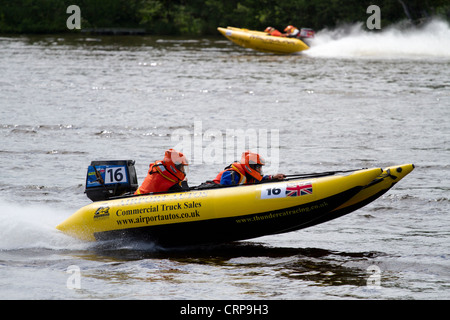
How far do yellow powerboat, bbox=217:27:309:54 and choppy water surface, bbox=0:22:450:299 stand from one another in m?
0.51

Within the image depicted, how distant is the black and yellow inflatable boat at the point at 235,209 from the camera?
912 cm

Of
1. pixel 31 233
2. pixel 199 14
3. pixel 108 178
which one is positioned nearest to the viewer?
pixel 108 178

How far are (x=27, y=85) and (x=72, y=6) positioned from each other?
21.6 meters

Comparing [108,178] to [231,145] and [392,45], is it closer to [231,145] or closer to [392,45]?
[231,145]

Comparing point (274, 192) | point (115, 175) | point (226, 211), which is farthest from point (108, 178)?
point (274, 192)

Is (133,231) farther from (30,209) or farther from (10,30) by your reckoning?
(10,30)

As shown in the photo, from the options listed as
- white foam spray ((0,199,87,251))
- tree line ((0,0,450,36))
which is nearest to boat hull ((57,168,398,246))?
white foam spray ((0,199,87,251))

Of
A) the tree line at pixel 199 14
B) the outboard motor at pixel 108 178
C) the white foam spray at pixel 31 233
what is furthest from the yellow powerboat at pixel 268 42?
the outboard motor at pixel 108 178

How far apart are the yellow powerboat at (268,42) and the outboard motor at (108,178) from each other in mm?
26814

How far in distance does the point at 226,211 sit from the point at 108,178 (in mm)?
1812

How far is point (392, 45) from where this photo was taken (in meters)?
36.6
